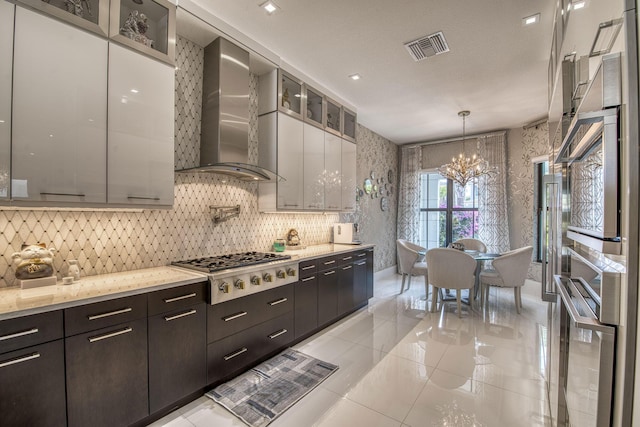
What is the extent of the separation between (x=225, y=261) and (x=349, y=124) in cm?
295

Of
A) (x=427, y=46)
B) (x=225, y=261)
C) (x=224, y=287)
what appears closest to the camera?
(x=224, y=287)

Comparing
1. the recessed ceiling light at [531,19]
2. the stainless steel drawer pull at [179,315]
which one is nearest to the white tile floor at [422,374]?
the stainless steel drawer pull at [179,315]

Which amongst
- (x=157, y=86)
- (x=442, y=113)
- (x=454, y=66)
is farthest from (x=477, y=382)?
(x=442, y=113)

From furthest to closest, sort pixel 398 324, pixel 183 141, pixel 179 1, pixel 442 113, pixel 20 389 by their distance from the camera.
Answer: pixel 442 113 < pixel 398 324 < pixel 183 141 < pixel 179 1 < pixel 20 389

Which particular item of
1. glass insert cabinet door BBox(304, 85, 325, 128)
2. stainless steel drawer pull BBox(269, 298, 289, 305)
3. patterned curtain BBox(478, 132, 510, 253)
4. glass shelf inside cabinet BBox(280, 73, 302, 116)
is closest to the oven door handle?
stainless steel drawer pull BBox(269, 298, 289, 305)

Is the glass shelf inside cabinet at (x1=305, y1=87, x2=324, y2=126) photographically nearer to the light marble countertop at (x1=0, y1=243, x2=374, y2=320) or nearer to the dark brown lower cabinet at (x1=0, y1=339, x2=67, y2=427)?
the light marble countertop at (x1=0, y1=243, x2=374, y2=320)

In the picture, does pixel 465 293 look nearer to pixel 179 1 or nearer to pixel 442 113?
pixel 442 113

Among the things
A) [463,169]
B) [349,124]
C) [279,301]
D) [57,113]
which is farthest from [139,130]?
[463,169]

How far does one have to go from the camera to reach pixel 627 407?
0.77m

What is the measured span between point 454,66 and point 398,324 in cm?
310

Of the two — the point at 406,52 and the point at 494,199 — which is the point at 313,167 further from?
the point at 494,199

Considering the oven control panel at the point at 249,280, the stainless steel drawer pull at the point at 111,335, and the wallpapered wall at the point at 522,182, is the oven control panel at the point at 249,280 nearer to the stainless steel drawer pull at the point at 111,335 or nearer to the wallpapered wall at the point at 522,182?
the stainless steel drawer pull at the point at 111,335

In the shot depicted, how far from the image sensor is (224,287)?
85.0 inches

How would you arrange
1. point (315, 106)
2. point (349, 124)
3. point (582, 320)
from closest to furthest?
point (582, 320) < point (315, 106) < point (349, 124)
